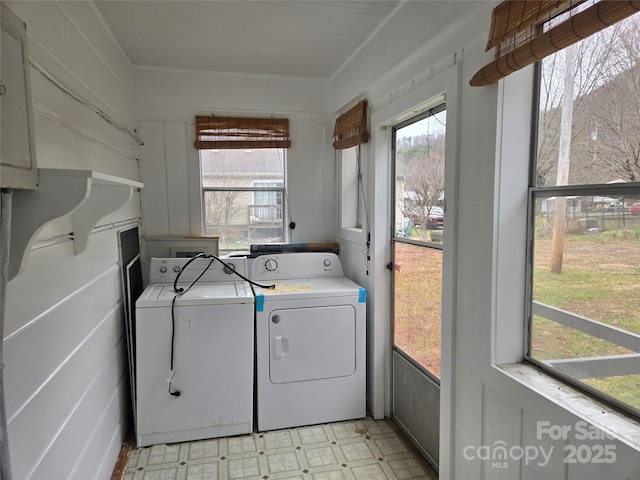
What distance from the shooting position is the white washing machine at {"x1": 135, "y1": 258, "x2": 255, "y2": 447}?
2.43m

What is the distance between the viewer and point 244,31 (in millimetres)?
2414

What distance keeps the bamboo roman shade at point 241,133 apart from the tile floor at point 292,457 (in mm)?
2169

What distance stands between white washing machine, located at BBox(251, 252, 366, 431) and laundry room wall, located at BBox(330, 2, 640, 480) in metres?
0.90

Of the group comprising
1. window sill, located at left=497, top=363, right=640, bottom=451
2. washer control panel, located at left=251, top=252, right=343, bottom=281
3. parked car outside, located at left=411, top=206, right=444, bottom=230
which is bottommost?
window sill, located at left=497, top=363, right=640, bottom=451

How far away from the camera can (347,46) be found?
2.66m

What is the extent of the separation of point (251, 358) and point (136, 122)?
203 centimetres

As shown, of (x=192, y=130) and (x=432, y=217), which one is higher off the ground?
(x=192, y=130)

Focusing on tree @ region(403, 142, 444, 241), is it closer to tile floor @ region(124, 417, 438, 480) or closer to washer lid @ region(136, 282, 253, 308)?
washer lid @ region(136, 282, 253, 308)

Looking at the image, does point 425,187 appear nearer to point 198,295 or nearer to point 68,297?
point 198,295

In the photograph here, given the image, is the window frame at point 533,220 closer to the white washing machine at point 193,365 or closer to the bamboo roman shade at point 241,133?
the white washing machine at point 193,365

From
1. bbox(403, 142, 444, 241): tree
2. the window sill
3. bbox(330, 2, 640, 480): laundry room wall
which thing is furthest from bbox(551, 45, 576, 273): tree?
bbox(403, 142, 444, 241): tree

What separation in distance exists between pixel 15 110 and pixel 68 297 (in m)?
0.86

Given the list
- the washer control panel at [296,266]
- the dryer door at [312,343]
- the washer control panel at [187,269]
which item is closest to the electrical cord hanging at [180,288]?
the washer control panel at [187,269]

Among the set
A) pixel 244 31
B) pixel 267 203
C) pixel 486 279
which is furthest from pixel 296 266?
pixel 486 279
